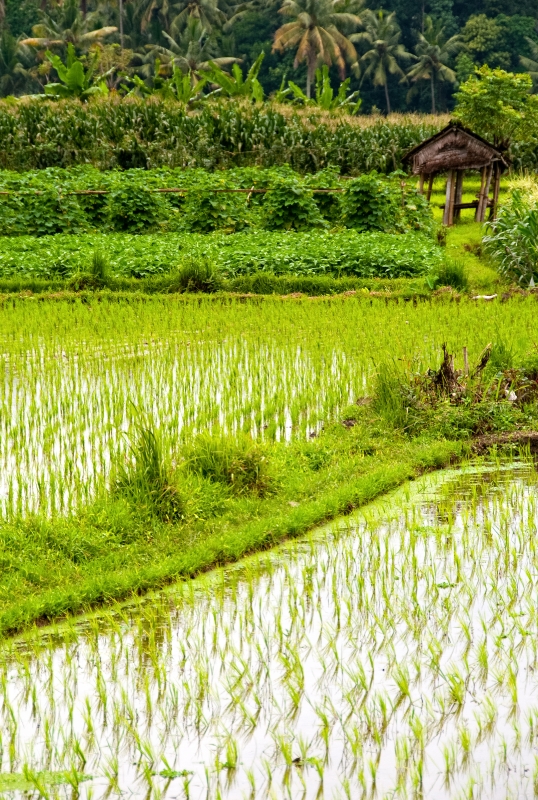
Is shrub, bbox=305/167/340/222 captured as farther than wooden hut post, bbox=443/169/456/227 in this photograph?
Yes

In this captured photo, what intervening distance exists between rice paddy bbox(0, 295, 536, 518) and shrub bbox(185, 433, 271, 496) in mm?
538

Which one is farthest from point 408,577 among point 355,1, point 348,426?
point 355,1

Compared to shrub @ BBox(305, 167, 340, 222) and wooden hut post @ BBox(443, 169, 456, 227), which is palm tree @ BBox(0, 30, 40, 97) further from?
wooden hut post @ BBox(443, 169, 456, 227)

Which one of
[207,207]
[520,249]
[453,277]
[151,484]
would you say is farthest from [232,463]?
[207,207]

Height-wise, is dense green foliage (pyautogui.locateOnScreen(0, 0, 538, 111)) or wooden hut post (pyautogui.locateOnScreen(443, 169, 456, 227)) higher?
dense green foliage (pyautogui.locateOnScreen(0, 0, 538, 111))

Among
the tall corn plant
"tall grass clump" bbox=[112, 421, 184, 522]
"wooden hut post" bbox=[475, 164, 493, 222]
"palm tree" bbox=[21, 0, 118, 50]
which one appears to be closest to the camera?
"tall grass clump" bbox=[112, 421, 184, 522]

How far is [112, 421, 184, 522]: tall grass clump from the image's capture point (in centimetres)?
505

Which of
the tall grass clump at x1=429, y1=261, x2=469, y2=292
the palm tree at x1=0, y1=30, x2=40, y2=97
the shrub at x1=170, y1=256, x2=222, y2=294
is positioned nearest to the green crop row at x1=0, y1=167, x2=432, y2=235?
the tall grass clump at x1=429, y1=261, x2=469, y2=292

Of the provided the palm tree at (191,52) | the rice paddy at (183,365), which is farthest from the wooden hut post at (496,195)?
the palm tree at (191,52)

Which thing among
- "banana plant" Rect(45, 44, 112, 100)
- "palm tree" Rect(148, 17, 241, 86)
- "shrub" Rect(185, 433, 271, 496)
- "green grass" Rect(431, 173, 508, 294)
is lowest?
"green grass" Rect(431, 173, 508, 294)

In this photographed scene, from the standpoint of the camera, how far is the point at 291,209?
17.0 metres

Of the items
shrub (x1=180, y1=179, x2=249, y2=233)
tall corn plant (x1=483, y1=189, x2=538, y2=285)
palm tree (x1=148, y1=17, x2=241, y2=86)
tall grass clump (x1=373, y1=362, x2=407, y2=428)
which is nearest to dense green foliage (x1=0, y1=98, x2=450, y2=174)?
shrub (x1=180, y1=179, x2=249, y2=233)

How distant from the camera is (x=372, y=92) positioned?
46.7 meters

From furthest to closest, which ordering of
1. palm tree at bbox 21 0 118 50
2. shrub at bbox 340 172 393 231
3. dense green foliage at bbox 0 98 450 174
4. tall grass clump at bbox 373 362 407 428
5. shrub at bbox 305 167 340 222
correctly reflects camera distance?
palm tree at bbox 21 0 118 50
dense green foliage at bbox 0 98 450 174
shrub at bbox 305 167 340 222
shrub at bbox 340 172 393 231
tall grass clump at bbox 373 362 407 428
